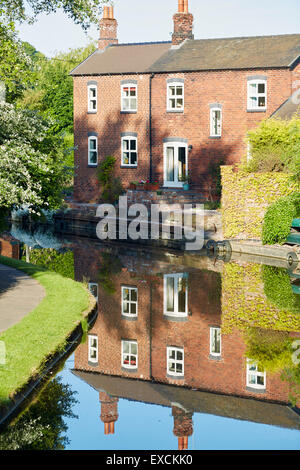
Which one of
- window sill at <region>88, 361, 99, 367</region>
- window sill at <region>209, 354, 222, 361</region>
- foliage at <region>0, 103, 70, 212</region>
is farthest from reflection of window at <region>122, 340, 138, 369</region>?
foliage at <region>0, 103, 70, 212</region>

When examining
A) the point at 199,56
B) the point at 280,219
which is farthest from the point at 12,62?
the point at 199,56

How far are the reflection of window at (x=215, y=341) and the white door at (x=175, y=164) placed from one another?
81.3 ft

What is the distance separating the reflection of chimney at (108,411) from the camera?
9.48 meters

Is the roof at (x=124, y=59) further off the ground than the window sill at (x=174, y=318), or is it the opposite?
the roof at (x=124, y=59)

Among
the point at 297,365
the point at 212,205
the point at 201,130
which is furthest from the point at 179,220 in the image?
the point at 297,365

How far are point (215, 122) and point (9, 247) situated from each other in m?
14.4

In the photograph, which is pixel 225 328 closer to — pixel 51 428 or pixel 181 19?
pixel 51 428

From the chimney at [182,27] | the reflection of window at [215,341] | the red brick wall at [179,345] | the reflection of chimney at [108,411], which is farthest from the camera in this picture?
the chimney at [182,27]

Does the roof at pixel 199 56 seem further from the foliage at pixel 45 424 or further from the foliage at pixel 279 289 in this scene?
the foliage at pixel 45 424

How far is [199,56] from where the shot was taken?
3888 centimetres

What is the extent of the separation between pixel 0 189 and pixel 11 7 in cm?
674

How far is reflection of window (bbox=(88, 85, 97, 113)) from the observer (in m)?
41.8

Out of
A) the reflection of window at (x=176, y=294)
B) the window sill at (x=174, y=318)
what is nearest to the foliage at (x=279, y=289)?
the reflection of window at (x=176, y=294)

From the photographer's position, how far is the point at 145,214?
115 ft
